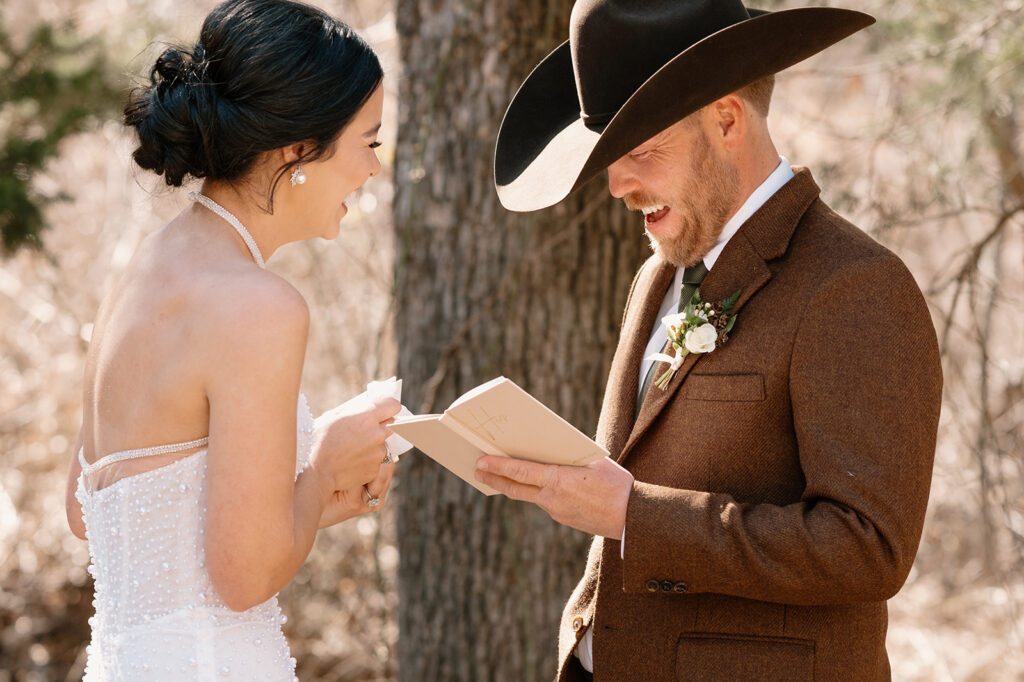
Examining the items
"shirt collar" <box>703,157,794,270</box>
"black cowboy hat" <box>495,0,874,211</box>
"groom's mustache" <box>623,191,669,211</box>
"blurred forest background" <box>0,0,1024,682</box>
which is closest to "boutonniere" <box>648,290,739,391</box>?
"shirt collar" <box>703,157,794,270</box>

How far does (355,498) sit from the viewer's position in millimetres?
2396

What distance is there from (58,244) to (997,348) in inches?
272

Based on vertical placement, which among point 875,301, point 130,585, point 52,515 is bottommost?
point 52,515

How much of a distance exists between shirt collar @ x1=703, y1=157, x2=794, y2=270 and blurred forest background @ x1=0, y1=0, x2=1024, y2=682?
167cm

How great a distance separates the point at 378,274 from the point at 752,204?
14.6ft

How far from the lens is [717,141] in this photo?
2303 mm

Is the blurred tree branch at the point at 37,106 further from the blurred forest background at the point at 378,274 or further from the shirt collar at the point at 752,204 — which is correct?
the shirt collar at the point at 752,204

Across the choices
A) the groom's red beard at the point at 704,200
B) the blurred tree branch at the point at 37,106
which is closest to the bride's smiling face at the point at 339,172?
the groom's red beard at the point at 704,200

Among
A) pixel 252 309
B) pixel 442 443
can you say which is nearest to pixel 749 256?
pixel 442 443

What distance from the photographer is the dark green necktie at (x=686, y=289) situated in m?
2.37

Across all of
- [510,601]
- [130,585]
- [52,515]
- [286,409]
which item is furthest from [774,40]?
[52,515]

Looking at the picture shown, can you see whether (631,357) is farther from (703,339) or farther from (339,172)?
(339,172)

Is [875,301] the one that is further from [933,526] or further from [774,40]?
[933,526]

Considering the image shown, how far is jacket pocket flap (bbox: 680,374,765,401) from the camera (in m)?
2.09
